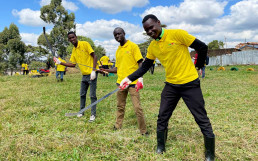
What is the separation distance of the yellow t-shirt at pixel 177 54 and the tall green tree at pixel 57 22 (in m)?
30.3

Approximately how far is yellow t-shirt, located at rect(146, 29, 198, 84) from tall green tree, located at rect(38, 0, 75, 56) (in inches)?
1194

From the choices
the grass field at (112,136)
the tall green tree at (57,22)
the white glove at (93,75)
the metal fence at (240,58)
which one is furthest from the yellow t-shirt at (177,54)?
the tall green tree at (57,22)

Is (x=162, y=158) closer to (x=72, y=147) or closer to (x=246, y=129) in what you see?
(x=72, y=147)

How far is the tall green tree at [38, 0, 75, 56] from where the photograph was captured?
29869 millimetres

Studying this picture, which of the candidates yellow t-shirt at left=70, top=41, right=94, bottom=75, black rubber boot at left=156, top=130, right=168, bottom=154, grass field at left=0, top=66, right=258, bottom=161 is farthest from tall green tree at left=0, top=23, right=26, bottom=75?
black rubber boot at left=156, top=130, right=168, bottom=154

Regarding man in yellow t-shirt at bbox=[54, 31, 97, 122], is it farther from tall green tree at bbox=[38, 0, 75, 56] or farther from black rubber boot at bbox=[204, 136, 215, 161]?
tall green tree at bbox=[38, 0, 75, 56]

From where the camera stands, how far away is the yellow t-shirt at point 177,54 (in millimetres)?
2504

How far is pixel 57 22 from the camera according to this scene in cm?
3044

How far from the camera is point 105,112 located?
5.27 meters

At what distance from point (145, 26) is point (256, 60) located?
27.1 meters

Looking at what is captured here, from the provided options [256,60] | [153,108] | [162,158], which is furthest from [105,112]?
[256,60]

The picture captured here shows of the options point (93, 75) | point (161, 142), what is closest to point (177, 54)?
point (161, 142)

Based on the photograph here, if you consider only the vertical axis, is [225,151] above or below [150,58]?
below

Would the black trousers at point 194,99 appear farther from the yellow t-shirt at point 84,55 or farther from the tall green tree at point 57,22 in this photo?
the tall green tree at point 57,22
